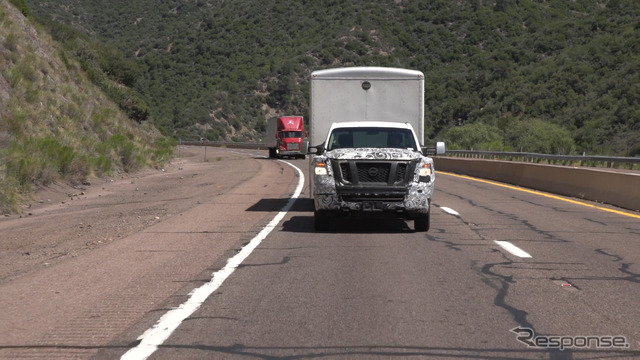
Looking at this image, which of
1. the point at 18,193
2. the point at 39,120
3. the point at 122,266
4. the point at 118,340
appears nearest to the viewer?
the point at 118,340

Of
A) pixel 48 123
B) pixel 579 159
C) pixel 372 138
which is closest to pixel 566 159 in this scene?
pixel 579 159

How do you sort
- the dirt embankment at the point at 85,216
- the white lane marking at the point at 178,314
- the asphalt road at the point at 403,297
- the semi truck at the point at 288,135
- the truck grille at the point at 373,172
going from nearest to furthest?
the white lane marking at the point at 178,314
the asphalt road at the point at 403,297
the dirt embankment at the point at 85,216
the truck grille at the point at 373,172
the semi truck at the point at 288,135

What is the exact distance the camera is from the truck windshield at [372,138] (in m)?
14.9

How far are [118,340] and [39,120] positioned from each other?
74.8 ft

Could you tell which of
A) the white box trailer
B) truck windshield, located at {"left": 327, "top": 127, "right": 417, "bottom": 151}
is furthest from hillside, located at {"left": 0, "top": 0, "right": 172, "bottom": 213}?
truck windshield, located at {"left": 327, "top": 127, "right": 417, "bottom": 151}

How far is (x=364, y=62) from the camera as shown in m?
94.1

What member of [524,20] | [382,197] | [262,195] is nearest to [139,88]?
[524,20]

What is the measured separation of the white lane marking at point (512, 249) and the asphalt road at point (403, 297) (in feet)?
0.09

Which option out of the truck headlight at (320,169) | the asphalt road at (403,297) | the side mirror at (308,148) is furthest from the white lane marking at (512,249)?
the side mirror at (308,148)

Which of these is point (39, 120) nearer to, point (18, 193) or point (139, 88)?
point (18, 193)

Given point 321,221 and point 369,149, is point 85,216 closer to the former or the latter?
point 321,221

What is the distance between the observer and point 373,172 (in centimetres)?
1341

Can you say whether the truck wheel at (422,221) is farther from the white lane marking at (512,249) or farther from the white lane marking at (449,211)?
the white lane marking at (449,211)

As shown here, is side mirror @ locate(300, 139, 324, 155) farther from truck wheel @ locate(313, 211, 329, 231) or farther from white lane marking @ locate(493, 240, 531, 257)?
white lane marking @ locate(493, 240, 531, 257)
